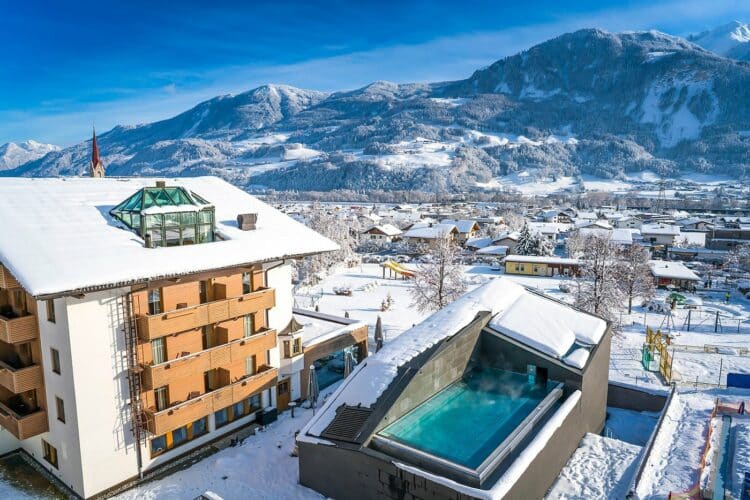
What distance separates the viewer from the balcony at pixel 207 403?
15.7 metres

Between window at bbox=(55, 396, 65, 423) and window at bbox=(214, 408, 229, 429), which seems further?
window at bbox=(214, 408, 229, 429)

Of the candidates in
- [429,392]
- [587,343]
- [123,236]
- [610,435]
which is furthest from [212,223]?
[610,435]

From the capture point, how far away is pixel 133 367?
15.3m

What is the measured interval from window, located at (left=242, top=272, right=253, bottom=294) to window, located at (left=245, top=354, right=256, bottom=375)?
2.66 meters

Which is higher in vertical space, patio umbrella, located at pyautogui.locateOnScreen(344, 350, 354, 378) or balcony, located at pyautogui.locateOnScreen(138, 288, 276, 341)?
balcony, located at pyautogui.locateOnScreen(138, 288, 276, 341)

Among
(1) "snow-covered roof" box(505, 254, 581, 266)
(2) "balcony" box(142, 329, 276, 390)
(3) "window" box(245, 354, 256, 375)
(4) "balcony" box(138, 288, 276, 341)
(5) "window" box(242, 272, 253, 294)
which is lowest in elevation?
(1) "snow-covered roof" box(505, 254, 581, 266)

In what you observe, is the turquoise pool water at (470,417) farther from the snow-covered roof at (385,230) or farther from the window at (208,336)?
the snow-covered roof at (385,230)

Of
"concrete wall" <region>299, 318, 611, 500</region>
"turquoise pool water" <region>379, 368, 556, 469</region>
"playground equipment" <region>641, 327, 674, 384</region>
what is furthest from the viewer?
"playground equipment" <region>641, 327, 674, 384</region>

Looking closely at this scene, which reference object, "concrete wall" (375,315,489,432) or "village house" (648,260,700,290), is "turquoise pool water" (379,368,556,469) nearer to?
"concrete wall" (375,315,489,432)

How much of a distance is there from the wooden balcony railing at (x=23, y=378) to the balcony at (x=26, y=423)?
801mm

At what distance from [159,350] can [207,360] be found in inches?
66.4

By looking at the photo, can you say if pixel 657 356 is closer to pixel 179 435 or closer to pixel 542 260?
pixel 179 435

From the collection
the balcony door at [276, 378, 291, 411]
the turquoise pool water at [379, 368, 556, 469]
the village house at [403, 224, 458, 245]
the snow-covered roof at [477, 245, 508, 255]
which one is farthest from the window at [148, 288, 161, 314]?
the village house at [403, 224, 458, 245]

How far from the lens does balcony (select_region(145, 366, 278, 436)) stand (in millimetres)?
15688
